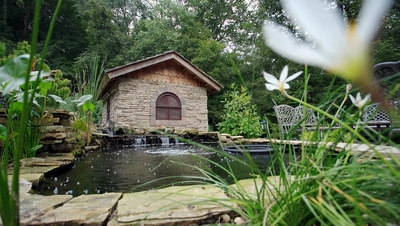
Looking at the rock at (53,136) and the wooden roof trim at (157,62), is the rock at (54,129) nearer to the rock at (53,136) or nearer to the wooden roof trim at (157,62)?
the rock at (53,136)

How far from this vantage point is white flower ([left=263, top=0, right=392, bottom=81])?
17 cm

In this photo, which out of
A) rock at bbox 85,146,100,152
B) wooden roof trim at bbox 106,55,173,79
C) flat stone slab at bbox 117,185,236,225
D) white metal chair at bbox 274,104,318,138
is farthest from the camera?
wooden roof trim at bbox 106,55,173,79

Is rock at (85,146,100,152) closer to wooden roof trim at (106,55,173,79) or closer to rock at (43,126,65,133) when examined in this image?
rock at (43,126,65,133)

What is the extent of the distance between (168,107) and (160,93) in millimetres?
645

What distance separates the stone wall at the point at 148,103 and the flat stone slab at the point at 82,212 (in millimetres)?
7409

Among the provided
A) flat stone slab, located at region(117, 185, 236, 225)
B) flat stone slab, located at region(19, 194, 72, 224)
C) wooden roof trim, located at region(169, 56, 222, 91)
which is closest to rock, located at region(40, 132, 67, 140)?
flat stone slab, located at region(19, 194, 72, 224)

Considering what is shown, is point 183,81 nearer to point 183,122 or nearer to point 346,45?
point 183,122

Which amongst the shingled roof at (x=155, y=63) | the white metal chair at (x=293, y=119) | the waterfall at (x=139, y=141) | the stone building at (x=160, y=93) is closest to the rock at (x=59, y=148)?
the white metal chair at (x=293, y=119)

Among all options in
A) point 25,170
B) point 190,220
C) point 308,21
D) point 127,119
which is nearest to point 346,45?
point 308,21

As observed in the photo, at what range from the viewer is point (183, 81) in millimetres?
9867

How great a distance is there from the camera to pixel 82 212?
99cm

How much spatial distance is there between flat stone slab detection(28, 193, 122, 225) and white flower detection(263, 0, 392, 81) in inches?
39.1

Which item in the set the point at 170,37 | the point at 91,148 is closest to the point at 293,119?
the point at 91,148

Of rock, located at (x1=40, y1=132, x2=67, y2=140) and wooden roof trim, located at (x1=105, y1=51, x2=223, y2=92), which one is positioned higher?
wooden roof trim, located at (x1=105, y1=51, x2=223, y2=92)
